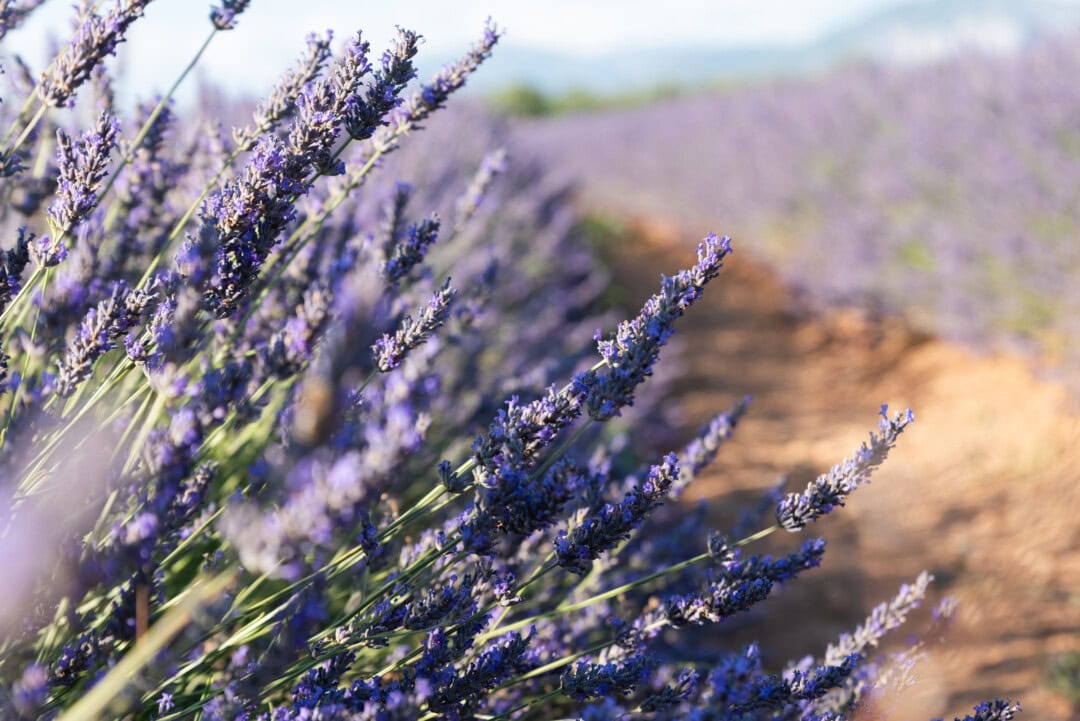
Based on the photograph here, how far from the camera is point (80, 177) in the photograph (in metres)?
1.09

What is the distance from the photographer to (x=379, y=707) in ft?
3.13

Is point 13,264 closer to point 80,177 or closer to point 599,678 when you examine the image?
point 80,177

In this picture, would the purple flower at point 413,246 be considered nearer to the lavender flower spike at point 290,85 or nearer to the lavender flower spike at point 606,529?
the lavender flower spike at point 290,85

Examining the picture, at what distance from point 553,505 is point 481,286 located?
1.12m

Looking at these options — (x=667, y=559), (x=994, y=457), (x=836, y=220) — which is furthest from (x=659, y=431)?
(x=836, y=220)

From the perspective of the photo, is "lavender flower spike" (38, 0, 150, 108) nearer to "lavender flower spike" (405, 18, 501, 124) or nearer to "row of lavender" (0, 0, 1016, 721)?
"row of lavender" (0, 0, 1016, 721)

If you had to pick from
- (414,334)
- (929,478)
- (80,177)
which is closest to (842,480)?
(414,334)

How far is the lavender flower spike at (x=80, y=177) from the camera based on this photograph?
1.08 metres

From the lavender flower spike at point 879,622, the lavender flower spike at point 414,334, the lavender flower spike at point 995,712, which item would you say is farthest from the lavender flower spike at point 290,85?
the lavender flower spike at point 995,712

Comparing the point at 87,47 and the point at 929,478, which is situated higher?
the point at 87,47

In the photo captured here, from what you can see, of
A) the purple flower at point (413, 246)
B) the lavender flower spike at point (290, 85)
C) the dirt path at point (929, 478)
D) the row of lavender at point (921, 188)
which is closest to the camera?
the lavender flower spike at point (290, 85)

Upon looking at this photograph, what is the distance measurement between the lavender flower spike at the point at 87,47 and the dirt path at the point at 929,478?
162 centimetres

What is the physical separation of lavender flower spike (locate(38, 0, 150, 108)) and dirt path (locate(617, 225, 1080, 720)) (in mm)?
1618

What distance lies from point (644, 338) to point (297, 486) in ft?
1.59
